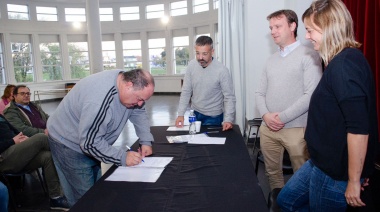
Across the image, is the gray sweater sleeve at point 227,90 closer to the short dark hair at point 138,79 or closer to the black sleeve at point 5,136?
the short dark hair at point 138,79

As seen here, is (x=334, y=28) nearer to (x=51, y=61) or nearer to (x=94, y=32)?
(x=94, y=32)

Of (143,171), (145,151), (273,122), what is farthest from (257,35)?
(143,171)

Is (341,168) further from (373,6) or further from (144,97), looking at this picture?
(373,6)

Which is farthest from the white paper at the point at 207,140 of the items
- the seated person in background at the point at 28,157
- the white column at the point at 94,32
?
the white column at the point at 94,32

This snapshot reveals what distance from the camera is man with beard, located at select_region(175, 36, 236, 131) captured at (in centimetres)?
274

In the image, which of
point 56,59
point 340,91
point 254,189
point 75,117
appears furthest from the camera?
point 56,59

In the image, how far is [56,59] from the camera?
41.3 ft

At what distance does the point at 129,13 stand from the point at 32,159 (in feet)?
37.8

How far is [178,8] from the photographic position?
1258cm

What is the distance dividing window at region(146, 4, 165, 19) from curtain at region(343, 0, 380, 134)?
11553 millimetres

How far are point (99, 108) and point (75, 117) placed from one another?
0.30m

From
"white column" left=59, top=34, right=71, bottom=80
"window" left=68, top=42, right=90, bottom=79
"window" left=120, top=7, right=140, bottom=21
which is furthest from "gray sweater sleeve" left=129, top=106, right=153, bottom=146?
"window" left=68, top=42, right=90, bottom=79

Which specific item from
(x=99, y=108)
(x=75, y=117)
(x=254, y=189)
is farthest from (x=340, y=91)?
(x=75, y=117)

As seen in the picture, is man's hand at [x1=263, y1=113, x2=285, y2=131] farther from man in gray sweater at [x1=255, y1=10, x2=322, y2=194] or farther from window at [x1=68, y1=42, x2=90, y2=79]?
window at [x1=68, y1=42, x2=90, y2=79]
